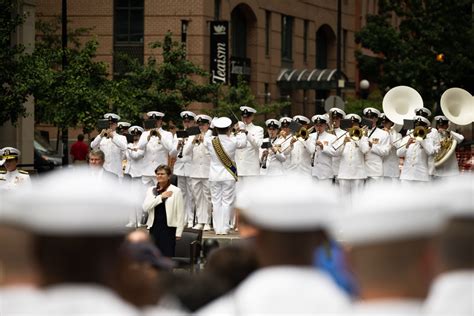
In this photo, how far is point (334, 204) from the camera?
378 centimetres

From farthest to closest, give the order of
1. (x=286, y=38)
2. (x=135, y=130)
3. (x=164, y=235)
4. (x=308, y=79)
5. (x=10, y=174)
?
(x=286, y=38)
(x=308, y=79)
(x=135, y=130)
(x=10, y=174)
(x=164, y=235)

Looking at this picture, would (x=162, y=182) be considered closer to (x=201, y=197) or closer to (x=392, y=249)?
(x=201, y=197)

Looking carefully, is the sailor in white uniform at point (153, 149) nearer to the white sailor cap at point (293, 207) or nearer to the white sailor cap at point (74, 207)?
the white sailor cap at point (293, 207)

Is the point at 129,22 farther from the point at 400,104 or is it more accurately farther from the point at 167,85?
the point at 400,104

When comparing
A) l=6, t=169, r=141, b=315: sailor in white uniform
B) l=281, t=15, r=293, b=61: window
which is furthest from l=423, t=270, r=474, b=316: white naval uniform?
l=281, t=15, r=293, b=61: window

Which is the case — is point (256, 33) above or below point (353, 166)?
above

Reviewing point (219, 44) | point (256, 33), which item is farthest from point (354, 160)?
point (256, 33)

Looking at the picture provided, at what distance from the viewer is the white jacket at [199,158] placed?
25.0 meters

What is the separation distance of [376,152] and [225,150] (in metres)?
3.00

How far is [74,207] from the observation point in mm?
3445

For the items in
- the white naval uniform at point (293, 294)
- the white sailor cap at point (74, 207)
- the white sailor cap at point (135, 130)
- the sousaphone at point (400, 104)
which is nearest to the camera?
the white sailor cap at point (74, 207)

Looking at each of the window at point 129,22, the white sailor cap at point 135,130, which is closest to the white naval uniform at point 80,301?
the white sailor cap at point 135,130

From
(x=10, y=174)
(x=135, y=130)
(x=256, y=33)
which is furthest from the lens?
(x=256, y=33)

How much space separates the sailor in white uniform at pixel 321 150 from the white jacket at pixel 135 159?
111 inches
